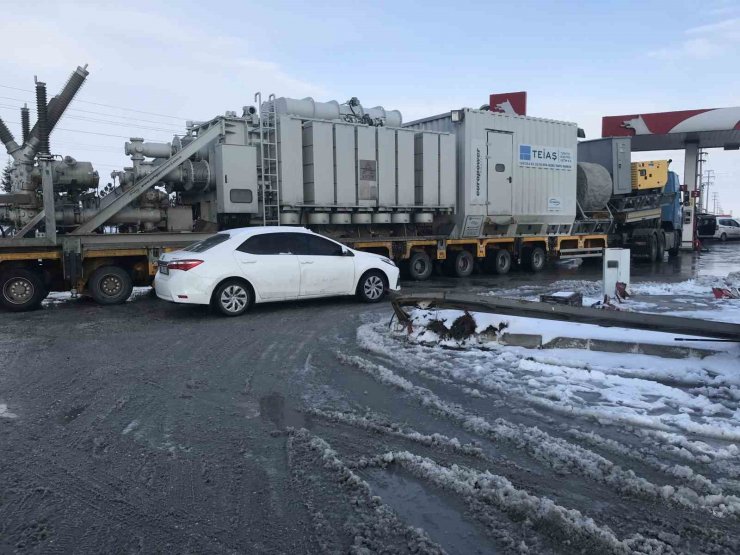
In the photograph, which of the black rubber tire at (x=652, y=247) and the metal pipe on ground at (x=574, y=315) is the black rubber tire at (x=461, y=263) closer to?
the black rubber tire at (x=652, y=247)

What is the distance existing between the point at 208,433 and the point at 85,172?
959cm

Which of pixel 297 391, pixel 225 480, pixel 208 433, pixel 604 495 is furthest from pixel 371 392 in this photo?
pixel 604 495

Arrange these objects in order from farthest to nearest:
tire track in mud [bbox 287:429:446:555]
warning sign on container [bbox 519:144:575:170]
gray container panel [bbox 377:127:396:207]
→ 1. warning sign on container [bbox 519:144:575:170]
2. gray container panel [bbox 377:127:396:207]
3. tire track in mud [bbox 287:429:446:555]

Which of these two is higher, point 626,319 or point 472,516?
point 626,319

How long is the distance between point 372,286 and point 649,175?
49.8 feet

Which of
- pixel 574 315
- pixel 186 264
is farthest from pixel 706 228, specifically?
pixel 186 264

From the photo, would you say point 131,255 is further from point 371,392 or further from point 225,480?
point 225,480

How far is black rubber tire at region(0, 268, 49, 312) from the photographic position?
36.1 feet

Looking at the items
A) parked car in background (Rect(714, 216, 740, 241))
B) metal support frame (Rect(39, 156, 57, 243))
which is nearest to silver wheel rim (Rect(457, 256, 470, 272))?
metal support frame (Rect(39, 156, 57, 243))

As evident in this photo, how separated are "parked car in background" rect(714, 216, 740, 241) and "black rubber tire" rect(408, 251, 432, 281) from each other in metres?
34.4

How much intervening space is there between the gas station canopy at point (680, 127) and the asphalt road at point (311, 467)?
27654 mm

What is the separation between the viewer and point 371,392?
5.79 meters

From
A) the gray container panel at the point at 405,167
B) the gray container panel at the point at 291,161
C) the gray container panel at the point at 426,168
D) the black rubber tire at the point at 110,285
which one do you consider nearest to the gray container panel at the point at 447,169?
the gray container panel at the point at 426,168

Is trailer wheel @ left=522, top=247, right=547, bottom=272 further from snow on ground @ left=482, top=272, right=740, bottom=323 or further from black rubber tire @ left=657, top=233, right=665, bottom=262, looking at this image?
black rubber tire @ left=657, top=233, right=665, bottom=262
